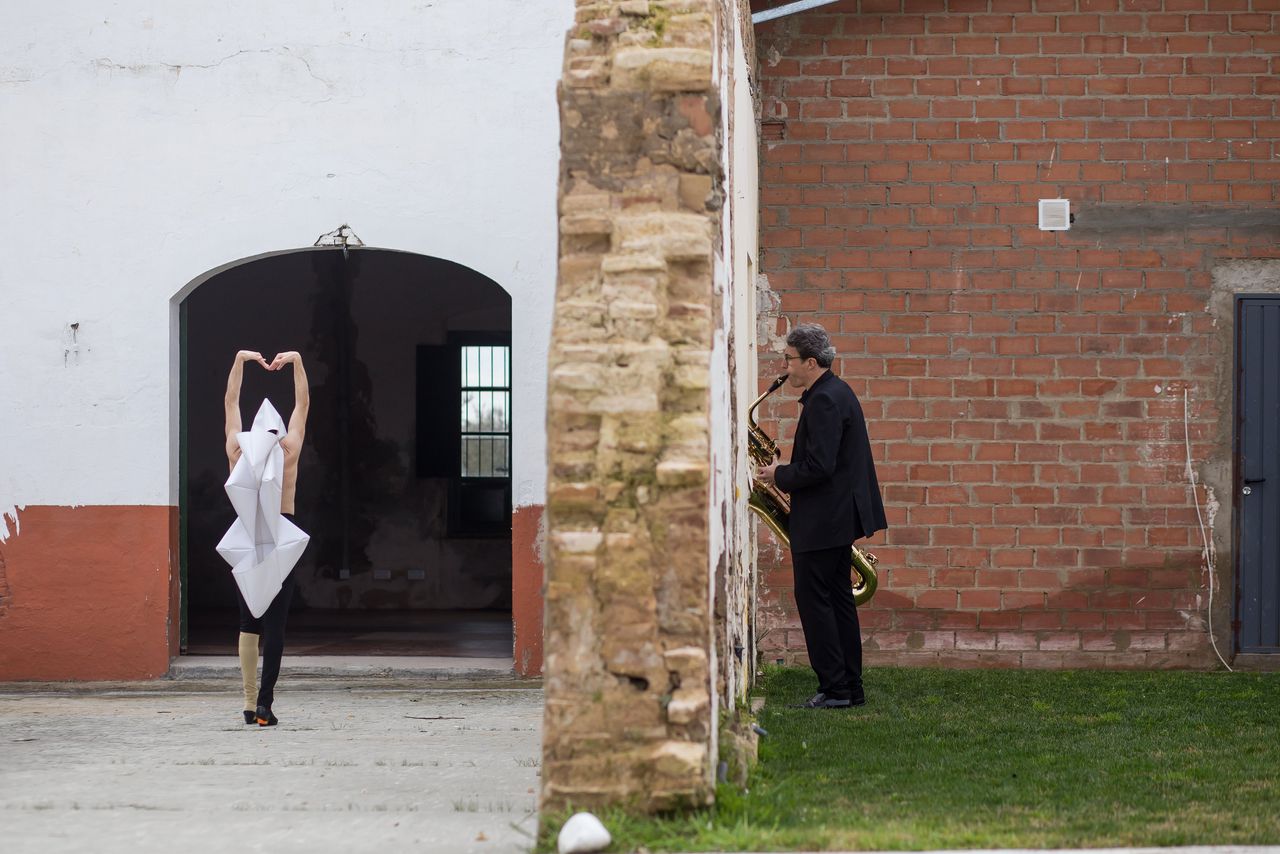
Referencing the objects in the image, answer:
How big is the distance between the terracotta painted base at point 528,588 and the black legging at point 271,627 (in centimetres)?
168

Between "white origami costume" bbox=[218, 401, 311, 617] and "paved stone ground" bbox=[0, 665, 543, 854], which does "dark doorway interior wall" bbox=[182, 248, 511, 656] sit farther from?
"white origami costume" bbox=[218, 401, 311, 617]

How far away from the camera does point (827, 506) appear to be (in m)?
6.82

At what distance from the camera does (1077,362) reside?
844cm

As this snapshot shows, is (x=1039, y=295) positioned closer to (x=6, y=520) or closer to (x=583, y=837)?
(x=583, y=837)

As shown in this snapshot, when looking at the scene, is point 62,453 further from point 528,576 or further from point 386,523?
point 386,523

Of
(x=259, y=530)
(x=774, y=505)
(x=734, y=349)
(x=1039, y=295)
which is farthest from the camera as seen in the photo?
(x=1039, y=295)

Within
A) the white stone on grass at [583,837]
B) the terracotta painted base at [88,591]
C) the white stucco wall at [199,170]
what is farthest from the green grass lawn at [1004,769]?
the terracotta painted base at [88,591]

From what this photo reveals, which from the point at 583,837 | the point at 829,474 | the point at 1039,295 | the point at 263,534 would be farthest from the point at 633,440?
the point at 1039,295

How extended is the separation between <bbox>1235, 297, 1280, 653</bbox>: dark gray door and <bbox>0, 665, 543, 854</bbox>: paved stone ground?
4.07 metres

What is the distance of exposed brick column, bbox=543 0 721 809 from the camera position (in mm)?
4332

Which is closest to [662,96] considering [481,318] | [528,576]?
[528,576]

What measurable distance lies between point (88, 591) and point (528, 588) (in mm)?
2459

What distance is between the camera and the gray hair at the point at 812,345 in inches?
271

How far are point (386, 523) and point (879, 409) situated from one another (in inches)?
251
